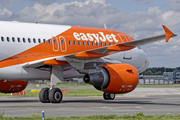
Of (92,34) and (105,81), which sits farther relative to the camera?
(92,34)

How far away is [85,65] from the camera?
76.0 ft

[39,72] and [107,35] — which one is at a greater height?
[107,35]

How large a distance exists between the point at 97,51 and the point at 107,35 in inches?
258

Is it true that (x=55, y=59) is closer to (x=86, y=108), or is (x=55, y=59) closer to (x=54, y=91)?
(x=54, y=91)

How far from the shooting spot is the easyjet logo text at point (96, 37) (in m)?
25.6

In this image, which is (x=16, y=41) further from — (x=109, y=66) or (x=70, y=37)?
(x=109, y=66)

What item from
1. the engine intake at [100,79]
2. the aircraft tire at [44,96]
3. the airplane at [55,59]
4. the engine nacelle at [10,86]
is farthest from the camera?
the engine nacelle at [10,86]

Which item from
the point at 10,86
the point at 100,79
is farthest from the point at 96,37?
the point at 10,86

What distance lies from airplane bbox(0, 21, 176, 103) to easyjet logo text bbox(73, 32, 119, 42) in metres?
0.19

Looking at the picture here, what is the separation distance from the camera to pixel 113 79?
2242 centimetres

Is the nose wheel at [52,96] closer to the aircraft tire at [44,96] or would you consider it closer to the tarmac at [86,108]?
the aircraft tire at [44,96]

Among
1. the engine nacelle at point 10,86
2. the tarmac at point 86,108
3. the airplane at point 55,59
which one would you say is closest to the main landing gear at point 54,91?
the airplane at point 55,59

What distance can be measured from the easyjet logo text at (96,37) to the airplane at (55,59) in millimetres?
195

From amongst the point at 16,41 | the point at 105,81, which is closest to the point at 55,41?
the point at 16,41
